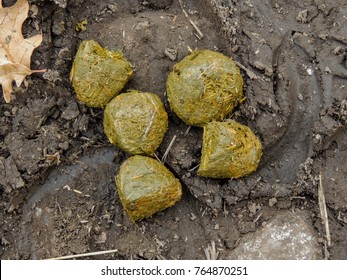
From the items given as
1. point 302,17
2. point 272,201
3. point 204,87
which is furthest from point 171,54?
point 272,201

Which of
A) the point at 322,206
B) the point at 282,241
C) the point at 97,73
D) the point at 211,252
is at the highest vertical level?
the point at 97,73

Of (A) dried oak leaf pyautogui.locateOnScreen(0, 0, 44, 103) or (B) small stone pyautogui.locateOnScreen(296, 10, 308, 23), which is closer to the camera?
(A) dried oak leaf pyautogui.locateOnScreen(0, 0, 44, 103)

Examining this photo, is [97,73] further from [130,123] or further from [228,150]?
[228,150]

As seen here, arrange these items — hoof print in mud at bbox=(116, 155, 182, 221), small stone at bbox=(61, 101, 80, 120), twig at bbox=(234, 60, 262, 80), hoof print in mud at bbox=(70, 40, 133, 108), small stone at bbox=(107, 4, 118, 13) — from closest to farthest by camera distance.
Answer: hoof print in mud at bbox=(116, 155, 182, 221), hoof print in mud at bbox=(70, 40, 133, 108), twig at bbox=(234, 60, 262, 80), small stone at bbox=(61, 101, 80, 120), small stone at bbox=(107, 4, 118, 13)

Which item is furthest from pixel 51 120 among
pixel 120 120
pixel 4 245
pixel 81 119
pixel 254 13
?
pixel 254 13

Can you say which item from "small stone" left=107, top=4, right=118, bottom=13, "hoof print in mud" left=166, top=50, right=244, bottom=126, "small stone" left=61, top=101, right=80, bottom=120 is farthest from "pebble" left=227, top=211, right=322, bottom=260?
"small stone" left=107, top=4, right=118, bottom=13

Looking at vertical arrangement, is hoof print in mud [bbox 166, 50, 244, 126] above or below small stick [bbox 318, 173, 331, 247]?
above

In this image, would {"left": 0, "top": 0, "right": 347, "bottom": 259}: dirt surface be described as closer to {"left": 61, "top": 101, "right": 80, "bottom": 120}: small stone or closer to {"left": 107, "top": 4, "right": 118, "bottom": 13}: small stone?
{"left": 61, "top": 101, "right": 80, "bottom": 120}: small stone
